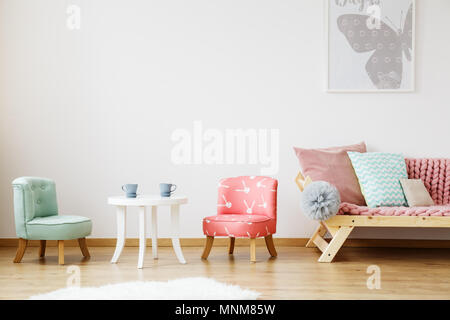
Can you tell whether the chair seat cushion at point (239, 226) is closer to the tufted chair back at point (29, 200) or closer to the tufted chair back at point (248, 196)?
the tufted chair back at point (248, 196)

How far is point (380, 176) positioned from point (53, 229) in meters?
2.52

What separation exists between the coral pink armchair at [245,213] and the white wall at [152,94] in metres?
0.45

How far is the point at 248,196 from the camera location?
372cm

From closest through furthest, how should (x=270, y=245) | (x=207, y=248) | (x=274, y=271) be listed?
(x=274, y=271) → (x=207, y=248) → (x=270, y=245)

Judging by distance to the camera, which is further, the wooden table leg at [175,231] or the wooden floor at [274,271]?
the wooden table leg at [175,231]

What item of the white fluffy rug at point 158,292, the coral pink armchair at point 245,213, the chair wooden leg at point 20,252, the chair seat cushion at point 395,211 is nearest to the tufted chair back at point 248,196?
the coral pink armchair at point 245,213

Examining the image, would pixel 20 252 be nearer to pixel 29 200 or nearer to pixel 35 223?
pixel 35 223

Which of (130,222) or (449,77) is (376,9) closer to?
(449,77)

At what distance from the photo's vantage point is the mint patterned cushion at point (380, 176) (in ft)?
12.2

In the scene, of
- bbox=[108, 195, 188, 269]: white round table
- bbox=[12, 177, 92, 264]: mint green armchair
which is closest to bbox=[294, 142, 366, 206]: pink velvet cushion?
bbox=[108, 195, 188, 269]: white round table

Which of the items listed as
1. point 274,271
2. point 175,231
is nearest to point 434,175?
point 274,271

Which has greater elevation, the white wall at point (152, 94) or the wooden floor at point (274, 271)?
the white wall at point (152, 94)

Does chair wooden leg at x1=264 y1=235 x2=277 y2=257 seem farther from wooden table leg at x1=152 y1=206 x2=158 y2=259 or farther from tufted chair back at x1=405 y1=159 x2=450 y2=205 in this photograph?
tufted chair back at x1=405 y1=159 x2=450 y2=205

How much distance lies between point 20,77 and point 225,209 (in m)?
2.22
